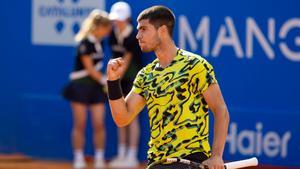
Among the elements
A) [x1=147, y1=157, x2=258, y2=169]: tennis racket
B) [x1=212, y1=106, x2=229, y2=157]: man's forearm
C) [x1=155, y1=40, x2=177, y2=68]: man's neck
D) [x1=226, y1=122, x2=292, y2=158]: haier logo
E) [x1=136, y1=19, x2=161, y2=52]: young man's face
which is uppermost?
[x1=136, y1=19, x2=161, y2=52]: young man's face

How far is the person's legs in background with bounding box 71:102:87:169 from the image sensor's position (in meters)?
11.7

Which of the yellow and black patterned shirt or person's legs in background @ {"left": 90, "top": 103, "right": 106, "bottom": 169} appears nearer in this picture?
the yellow and black patterned shirt

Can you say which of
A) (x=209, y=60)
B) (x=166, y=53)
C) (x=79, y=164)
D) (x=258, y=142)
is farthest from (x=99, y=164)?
(x=166, y=53)

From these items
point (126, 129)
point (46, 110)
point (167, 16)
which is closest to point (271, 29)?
point (126, 129)

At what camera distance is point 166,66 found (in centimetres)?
627

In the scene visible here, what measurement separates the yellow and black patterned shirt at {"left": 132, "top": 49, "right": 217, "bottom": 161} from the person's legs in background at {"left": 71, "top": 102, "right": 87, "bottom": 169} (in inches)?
217

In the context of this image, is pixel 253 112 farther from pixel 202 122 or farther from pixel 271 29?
pixel 202 122

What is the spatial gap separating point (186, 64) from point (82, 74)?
217 inches

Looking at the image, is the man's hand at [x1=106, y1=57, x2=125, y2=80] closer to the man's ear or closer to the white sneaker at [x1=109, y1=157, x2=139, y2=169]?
the man's ear

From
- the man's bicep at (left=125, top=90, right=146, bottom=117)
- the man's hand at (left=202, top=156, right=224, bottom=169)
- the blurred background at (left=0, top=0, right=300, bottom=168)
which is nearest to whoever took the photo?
the man's hand at (left=202, top=156, right=224, bottom=169)

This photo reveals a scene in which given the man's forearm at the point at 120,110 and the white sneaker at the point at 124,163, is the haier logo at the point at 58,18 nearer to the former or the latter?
the white sneaker at the point at 124,163

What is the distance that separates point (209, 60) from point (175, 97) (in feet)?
16.6

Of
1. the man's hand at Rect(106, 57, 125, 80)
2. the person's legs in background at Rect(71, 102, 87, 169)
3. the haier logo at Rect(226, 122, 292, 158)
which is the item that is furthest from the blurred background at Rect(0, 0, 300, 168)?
the man's hand at Rect(106, 57, 125, 80)

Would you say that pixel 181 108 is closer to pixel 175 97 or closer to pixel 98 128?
pixel 175 97
